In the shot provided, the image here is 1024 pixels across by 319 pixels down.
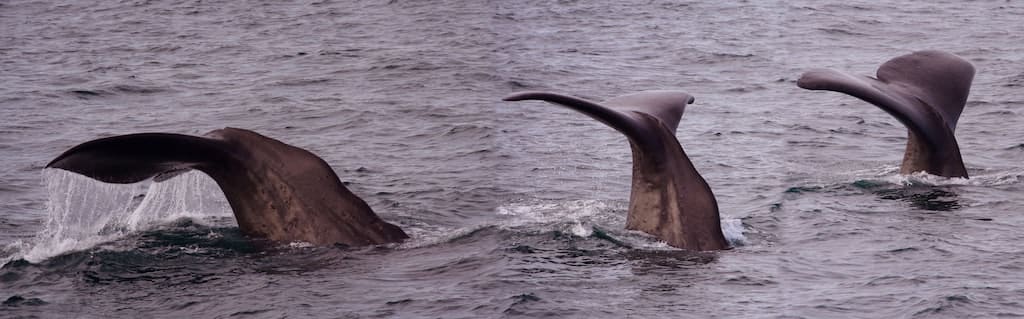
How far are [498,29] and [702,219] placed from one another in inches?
843

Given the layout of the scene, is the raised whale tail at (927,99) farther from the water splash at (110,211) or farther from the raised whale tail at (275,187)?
the water splash at (110,211)

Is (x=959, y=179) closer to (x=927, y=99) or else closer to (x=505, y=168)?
(x=927, y=99)

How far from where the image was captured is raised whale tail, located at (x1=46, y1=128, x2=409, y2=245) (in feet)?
34.7

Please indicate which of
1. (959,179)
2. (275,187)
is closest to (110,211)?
(275,187)

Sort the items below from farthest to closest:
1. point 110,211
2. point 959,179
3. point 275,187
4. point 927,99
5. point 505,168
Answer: point 505,168
point 959,179
point 927,99
point 110,211
point 275,187

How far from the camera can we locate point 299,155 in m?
11.0

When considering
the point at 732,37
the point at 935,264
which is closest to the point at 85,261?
the point at 935,264

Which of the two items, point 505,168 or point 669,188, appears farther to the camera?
point 505,168

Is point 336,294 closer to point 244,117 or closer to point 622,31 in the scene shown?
point 244,117

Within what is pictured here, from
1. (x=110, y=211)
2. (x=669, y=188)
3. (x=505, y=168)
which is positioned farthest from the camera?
(x=505, y=168)

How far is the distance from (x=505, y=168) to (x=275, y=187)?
230 inches

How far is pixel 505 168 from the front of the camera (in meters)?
16.5

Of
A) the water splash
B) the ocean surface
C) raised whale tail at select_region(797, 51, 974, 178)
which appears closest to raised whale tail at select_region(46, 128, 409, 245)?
the ocean surface

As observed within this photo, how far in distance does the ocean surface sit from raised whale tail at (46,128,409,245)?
0.51ft
